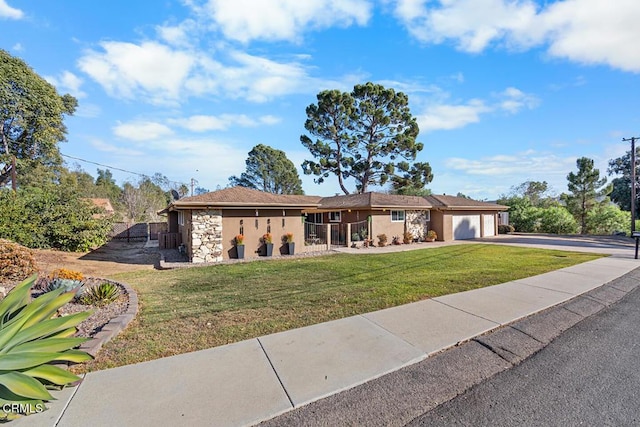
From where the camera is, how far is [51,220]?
12.9m

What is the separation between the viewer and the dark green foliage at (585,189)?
2433cm

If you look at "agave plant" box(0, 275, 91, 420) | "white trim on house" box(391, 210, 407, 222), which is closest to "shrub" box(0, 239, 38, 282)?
"agave plant" box(0, 275, 91, 420)

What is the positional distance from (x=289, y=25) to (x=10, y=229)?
13.6 meters

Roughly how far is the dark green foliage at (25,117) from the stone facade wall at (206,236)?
17157 mm

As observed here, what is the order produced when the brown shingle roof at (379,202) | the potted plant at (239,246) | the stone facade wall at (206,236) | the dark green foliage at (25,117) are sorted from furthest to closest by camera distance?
the dark green foliage at (25,117) < the brown shingle roof at (379,202) < the potted plant at (239,246) < the stone facade wall at (206,236)

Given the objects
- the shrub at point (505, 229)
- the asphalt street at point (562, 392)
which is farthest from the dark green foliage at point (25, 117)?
the shrub at point (505, 229)

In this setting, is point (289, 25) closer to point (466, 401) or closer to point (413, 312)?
point (413, 312)

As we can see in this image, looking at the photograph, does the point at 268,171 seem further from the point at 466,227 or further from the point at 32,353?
the point at 32,353

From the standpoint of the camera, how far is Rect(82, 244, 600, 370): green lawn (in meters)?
3.95

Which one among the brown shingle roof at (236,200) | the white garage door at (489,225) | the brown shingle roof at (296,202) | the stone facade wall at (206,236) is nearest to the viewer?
the brown shingle roof at (236,200)

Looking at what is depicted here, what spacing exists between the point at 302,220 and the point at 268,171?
2187 centimetres

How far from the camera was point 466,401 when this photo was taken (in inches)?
104

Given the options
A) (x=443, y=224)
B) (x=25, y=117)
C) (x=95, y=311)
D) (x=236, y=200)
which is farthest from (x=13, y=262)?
(x=443, y=224)

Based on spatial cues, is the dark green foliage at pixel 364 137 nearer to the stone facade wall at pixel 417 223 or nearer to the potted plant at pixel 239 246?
the stone facade wall at pixel 417 223
